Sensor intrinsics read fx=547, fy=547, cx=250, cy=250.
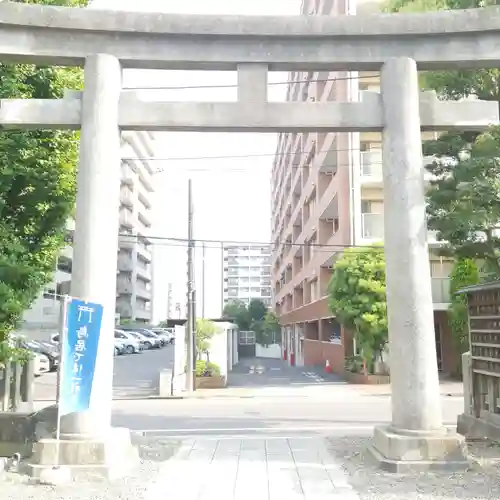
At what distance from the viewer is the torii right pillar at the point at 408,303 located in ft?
22.6

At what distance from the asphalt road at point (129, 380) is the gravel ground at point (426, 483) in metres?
13.5

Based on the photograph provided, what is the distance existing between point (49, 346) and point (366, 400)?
17375mm

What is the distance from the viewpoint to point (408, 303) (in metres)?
7.30

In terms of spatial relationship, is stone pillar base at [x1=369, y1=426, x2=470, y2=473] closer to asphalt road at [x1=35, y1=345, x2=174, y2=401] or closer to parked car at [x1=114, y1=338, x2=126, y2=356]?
asphalt road at [x1=35, y1=345, x2=174, y2=401]

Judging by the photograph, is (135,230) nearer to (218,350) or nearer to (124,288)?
(124,288)

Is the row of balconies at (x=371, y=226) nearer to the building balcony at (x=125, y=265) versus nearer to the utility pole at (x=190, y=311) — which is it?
the utility pole at (x=190, y=311)

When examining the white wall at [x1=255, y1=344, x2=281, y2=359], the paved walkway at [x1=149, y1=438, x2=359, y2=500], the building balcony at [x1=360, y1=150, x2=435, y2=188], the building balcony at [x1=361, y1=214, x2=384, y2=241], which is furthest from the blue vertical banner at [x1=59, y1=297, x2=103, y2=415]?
the white wall at [x1=255, y1=344, x2=281, y2=359]

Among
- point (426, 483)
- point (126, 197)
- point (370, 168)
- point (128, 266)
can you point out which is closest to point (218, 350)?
point (370, 168)

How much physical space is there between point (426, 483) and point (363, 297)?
14180mm

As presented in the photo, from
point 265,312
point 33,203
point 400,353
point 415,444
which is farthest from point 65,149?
point 265,312

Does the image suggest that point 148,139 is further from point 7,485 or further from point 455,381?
point 7,485

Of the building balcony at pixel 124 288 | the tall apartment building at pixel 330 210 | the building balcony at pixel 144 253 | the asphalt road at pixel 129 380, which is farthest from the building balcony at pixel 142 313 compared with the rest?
the asphalt road at pixel 129 380

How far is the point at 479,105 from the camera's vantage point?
305 inches

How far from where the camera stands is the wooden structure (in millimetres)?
8945
